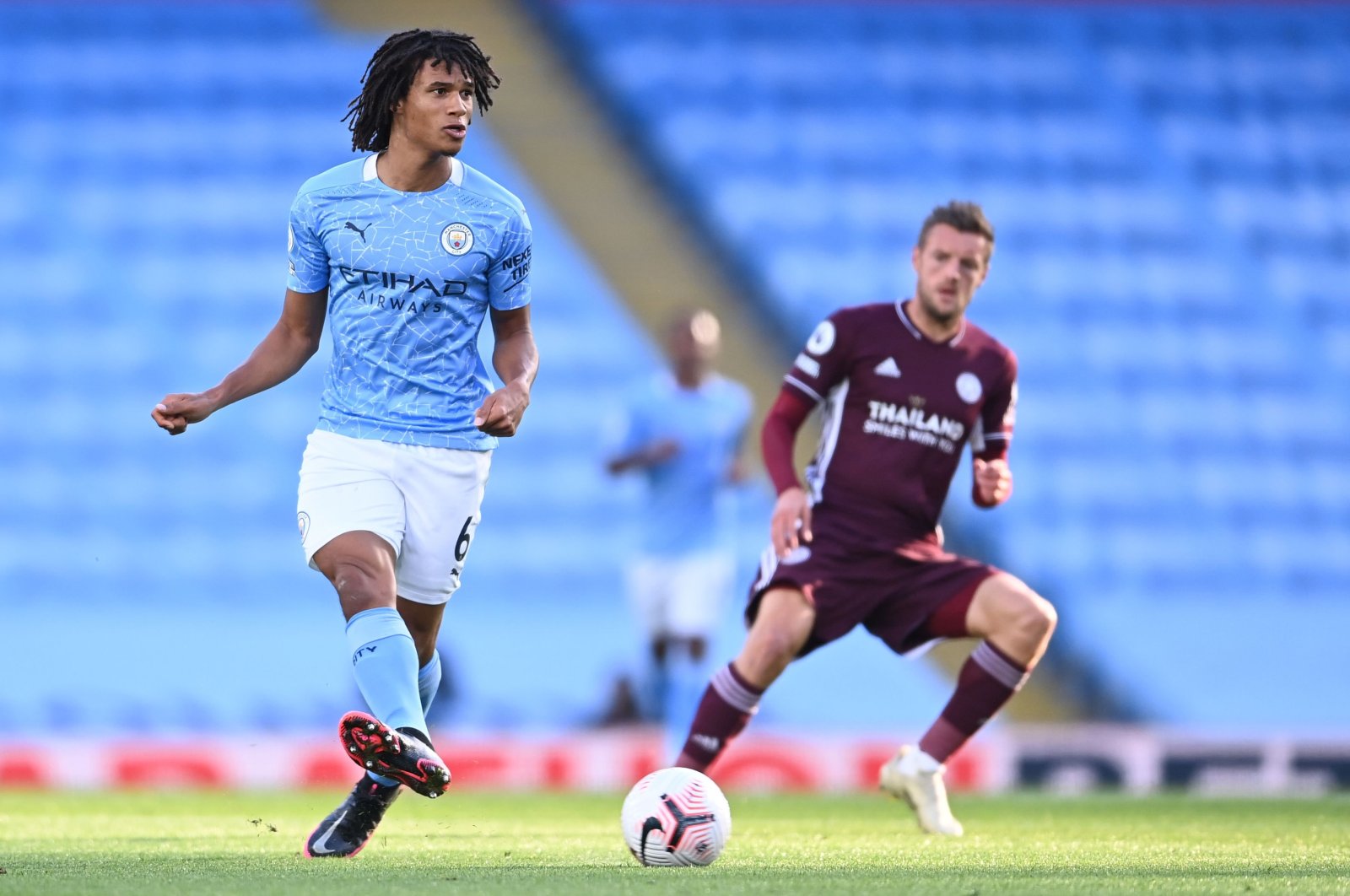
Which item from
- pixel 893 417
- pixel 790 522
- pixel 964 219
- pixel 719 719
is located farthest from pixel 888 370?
pixel 719 719

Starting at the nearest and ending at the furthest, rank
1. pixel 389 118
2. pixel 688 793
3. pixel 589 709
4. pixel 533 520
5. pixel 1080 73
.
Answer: pixel 688 793, pixel 389 118, pixel 589 709, pixel 533 520, pixel 1080 73

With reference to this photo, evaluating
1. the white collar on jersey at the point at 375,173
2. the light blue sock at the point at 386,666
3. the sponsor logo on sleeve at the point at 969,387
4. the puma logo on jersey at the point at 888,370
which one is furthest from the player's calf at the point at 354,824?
the sponsor logo on sleeve at the point at 969,387

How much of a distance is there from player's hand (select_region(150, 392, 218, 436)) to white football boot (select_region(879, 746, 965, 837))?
2350mm

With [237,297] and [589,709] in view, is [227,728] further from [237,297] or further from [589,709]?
[237,297]

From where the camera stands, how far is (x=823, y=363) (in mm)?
5965

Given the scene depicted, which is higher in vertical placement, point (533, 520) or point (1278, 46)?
point (1278, 46)

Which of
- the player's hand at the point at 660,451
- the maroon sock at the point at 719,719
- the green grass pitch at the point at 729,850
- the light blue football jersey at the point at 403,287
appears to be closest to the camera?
the green grass pitch at the point at 729,850

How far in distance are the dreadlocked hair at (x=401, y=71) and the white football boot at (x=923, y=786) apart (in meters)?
2.33

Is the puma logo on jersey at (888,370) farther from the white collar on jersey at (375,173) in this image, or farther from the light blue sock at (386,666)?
the light blue sock at (386,666)

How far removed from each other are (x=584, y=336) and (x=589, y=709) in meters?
2.94

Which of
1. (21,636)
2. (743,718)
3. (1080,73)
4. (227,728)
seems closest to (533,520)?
(227,728)

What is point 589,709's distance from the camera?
12531 millimetres

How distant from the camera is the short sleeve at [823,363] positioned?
234 inches

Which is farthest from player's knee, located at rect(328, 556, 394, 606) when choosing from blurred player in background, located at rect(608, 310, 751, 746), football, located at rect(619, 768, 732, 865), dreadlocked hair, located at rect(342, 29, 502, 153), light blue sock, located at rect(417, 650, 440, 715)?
blurred player in background, located at rect(608, 310, 751, 746)
